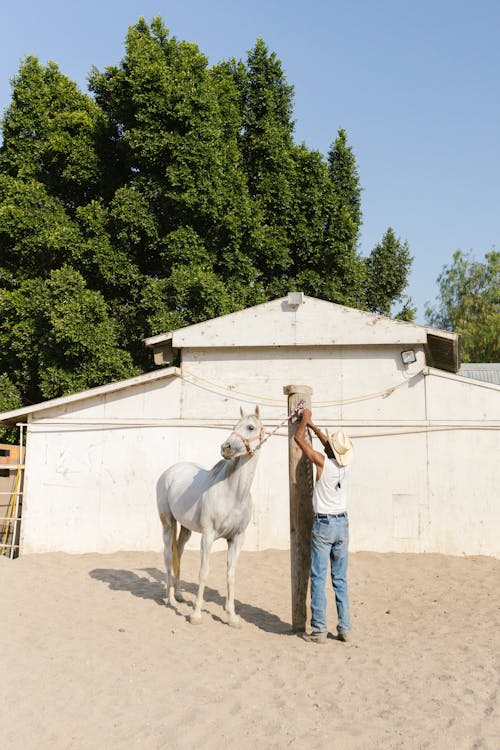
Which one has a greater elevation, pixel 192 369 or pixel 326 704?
pixel 192 369

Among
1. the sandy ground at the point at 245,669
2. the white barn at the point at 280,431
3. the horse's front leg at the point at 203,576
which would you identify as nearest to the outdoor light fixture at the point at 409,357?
the white barn at the point at 280,431

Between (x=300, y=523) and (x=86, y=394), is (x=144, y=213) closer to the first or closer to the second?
(x=86, y=394)

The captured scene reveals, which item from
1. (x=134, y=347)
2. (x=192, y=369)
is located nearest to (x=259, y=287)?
(x=134, y=347)

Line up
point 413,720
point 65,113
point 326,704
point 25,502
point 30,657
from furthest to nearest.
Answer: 1. point 65,113
2. point 25,502
3. point 30,657
4. point 326,704
5. point 413,720

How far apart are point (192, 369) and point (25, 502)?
373cm

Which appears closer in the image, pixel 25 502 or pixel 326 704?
pixel 326 704

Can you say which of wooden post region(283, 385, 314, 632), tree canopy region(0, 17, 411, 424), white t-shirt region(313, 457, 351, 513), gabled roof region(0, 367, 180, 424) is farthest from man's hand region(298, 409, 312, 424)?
tree canopy region(0, 17, 411, 424)

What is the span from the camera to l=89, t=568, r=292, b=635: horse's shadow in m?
7.83

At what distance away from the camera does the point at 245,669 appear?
598 centimetres

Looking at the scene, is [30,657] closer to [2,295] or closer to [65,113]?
[2,295]

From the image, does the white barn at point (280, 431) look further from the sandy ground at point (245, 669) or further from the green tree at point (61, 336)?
the green tree at point (61, 336)

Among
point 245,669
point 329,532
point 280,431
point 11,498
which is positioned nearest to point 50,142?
point 11,498

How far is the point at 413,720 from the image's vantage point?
473 centimetres

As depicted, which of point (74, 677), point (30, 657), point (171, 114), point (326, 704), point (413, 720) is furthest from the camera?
point (171, 114)
